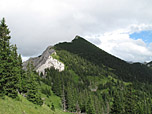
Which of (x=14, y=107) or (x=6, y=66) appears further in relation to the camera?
(x=6, y=66)

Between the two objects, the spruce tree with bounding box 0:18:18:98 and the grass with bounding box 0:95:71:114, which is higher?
the spruce tree with bounding box 0:18:18:98

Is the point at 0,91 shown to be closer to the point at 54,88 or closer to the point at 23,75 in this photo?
the point at 23,75

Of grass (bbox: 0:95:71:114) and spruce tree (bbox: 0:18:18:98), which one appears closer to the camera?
grass (bbox: 0:95:71:114)

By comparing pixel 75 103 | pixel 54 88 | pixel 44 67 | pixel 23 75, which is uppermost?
pixel 44 67

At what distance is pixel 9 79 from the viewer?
2594 cm

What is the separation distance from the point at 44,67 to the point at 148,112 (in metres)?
136

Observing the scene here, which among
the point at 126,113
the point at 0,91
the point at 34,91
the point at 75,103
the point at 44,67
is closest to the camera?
the point at 0,91

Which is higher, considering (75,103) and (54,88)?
(54,88)

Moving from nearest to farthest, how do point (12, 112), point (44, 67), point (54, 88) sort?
point (12, 112), point (54, 88), point (44, 67)

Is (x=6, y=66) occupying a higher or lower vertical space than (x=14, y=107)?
higher

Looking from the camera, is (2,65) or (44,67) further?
(44,67)

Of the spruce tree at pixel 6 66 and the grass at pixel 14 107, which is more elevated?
the spruce tree at pixel 6 66

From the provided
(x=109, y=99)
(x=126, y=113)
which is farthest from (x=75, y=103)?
(x=109, y=99)

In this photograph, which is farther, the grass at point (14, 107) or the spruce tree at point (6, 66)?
the spruce tree at point (6, 66)
